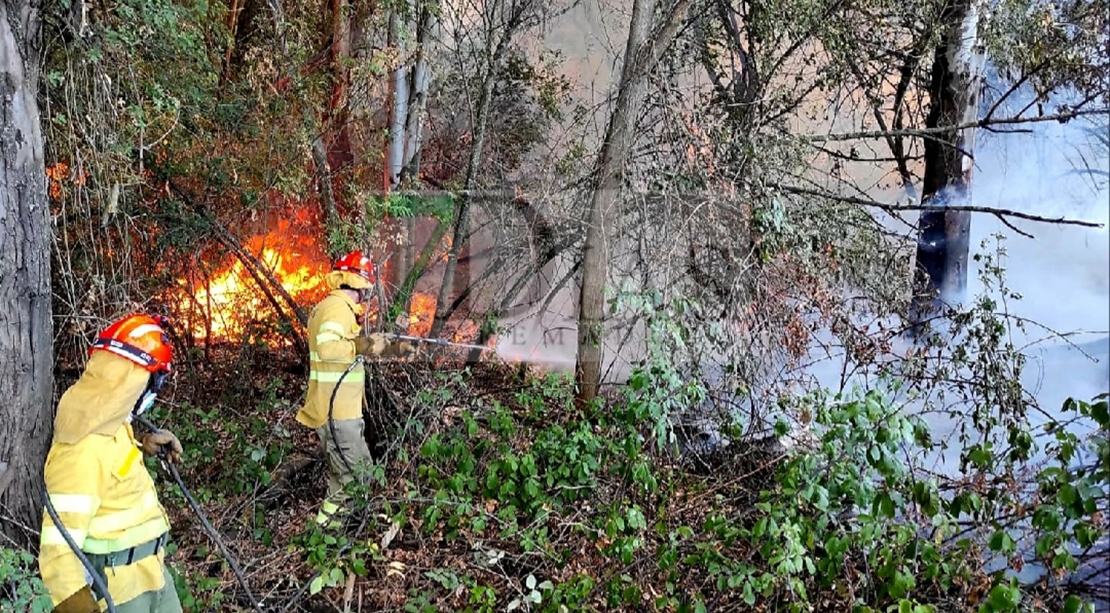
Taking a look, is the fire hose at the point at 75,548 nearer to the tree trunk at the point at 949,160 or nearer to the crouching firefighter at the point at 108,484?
the crouching firefighter at the point at 108,484

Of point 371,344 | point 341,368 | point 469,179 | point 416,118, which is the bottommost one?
point 341,368

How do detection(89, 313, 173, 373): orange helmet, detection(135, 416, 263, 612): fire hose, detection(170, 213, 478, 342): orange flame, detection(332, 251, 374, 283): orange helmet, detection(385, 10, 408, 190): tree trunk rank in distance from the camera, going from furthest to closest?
detection(385, 10, 408, 190): tree trunk → detection(170, 213, 478, 342): orange flame → detection(332, 251, 374, 283): orange helmet → detection(135, 416, 263, 612): fire hose → detection(89, 313, 173, 373): orange helmet

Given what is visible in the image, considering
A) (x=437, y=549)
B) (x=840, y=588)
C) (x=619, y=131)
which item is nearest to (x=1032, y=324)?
(x=840, y=588)

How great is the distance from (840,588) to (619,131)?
3.47 m

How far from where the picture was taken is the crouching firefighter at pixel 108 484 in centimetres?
243

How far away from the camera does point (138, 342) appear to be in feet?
8.52

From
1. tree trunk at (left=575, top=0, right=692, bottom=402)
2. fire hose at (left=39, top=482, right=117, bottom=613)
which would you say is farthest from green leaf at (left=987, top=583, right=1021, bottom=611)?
fire hose at (left=39, top=482, right=117, bottom=613)

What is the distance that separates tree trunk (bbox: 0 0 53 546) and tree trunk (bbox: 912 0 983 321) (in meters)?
6.06

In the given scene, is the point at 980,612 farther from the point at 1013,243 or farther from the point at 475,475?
the point at 1013,243

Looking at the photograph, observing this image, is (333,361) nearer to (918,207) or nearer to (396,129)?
(396,129)

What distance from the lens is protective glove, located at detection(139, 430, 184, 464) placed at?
2.98m

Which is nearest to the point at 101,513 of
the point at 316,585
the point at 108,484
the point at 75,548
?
the point at 108,484

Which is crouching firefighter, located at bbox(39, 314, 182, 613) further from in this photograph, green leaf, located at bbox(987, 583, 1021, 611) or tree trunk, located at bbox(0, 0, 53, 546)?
green leaf, located at bbox(987, 583, 1021, 611)

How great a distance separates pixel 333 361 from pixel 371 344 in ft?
0.89
